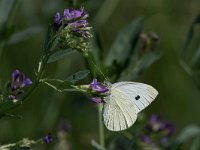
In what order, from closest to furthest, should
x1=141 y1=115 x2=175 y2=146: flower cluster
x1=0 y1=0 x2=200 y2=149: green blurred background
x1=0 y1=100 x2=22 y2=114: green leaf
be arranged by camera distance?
1. x1=0 y1=100 x2=22 y2=114: green leaf
2. x1=141 y1=115 x2=175 y2=146: flower cluster
3. x1=0 y1=0 x2=200 y2=149: green blurred background

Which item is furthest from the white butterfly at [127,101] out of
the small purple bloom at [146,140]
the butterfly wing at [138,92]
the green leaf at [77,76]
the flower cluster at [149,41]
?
the flower cluster at [149,41]

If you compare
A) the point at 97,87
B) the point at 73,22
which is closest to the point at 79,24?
the point at 73,22

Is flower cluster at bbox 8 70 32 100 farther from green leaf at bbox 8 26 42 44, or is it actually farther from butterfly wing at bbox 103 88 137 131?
green leaf at bbox 8 26 42 44

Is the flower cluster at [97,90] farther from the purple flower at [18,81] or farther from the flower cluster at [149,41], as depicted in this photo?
the flower cluster at [149,41]

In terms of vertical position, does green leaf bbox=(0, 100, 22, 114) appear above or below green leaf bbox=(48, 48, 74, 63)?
below

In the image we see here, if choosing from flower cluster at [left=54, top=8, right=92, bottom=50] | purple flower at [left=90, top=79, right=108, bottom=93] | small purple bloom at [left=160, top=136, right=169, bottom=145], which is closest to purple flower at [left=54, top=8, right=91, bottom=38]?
flower cluster at [left=54, top=8, right=92, bottom=50]

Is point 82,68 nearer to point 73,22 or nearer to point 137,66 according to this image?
point 137,66
